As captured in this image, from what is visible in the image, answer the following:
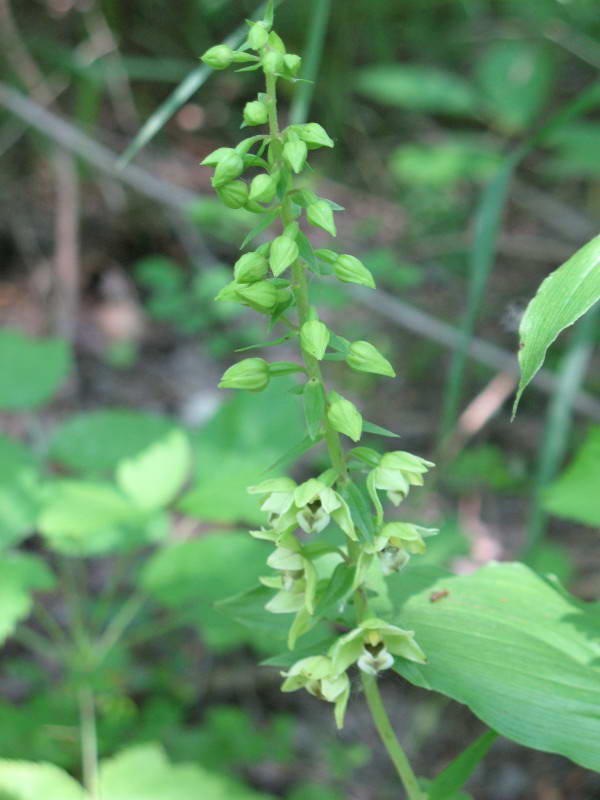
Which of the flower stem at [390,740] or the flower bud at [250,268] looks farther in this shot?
the flower stem at [390,740]

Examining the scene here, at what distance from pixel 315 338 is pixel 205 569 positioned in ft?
4.32

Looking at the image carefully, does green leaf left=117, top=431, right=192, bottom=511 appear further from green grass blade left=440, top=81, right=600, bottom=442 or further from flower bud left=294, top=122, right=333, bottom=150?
flower bud left=294, top=122, right=333, bottom=150

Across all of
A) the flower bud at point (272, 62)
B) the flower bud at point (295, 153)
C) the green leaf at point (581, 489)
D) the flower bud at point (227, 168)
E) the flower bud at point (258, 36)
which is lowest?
the green leaf at point (581, 489)

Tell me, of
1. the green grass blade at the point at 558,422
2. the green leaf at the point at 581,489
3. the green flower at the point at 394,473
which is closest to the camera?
the green flower at the point at 394,473

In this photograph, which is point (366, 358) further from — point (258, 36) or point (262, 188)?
point (258, 36)

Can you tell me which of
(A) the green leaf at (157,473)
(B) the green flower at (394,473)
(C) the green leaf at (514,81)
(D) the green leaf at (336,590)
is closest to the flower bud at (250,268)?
(B) the green flower at (394,473)

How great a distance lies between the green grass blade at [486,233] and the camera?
7.33ft

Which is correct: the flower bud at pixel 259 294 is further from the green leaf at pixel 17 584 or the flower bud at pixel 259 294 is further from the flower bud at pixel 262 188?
the green leaf at pixel 17 584

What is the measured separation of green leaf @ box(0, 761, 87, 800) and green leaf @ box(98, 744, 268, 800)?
9cm

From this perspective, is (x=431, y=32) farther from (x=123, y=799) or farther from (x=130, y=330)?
(x=123, y=799)

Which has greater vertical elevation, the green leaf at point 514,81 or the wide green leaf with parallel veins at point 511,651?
the green leaf at point 514,81

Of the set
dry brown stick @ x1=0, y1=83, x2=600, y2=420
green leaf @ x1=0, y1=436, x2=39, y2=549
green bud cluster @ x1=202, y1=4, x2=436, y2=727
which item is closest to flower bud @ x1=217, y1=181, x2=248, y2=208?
green bud cluster @ x1=202, y1=4, x2=436, y2=727

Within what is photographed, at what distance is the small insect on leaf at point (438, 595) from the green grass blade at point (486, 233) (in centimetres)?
89

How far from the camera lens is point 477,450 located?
4.10 meters
